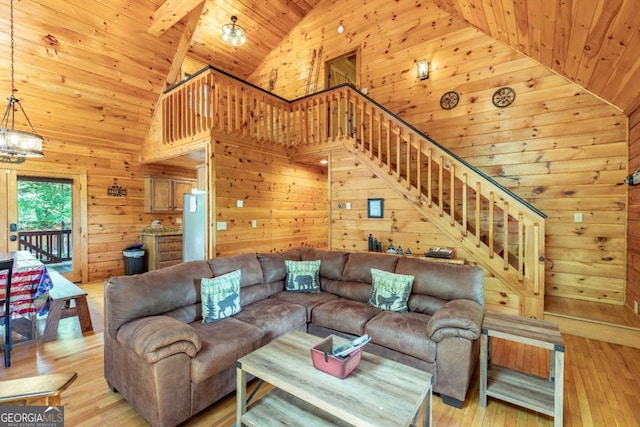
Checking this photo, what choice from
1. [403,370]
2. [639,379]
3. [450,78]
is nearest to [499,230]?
[639,379]

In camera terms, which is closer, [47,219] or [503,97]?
[503,97]

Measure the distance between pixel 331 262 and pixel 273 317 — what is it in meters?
1.10

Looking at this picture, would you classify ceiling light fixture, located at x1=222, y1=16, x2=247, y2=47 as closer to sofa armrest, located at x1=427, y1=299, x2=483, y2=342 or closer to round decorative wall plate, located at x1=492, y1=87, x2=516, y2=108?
round decorative wall plate, located at x1=492, y1=87, x2=516, y2=108

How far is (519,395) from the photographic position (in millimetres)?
1964

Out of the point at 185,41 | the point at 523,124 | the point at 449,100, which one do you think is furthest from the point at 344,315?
the point at 185,41

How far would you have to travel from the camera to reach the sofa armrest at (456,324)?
2039mm

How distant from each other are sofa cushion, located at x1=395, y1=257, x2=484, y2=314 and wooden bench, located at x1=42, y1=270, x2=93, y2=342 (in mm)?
3563

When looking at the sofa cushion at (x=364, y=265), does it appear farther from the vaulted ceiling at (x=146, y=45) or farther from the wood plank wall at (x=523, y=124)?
the vaulted ceiling at (x=146, y=45)

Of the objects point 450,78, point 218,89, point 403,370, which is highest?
point 450,78

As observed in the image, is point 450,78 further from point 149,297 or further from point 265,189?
point 149,297

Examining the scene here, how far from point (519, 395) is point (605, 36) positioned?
2.88 meters

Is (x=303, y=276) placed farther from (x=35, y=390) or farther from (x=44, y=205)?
(x=44, y=205)

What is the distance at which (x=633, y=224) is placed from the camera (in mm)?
3391

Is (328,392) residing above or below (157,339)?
below
